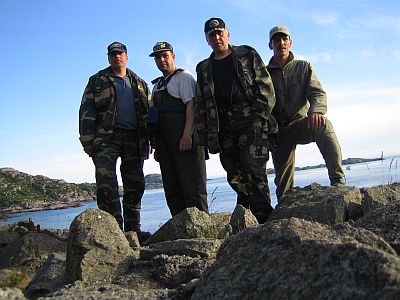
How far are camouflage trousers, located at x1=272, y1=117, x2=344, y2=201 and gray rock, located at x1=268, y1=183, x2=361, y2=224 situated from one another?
2.26ft

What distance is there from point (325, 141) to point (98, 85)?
3.32 meters

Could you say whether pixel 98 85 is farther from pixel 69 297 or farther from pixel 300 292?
pixel 300 292

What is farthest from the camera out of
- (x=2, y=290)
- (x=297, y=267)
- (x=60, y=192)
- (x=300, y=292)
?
(x=60, y=192)

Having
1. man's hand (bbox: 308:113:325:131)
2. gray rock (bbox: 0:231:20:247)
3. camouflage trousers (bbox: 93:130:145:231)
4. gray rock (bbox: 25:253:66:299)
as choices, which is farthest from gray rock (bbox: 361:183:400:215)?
gray rock (bbox: 0:231:20:247)

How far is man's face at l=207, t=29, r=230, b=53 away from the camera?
19.8 ft

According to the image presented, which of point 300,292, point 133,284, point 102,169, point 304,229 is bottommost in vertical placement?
point 133,284

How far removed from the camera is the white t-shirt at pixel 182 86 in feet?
21.3

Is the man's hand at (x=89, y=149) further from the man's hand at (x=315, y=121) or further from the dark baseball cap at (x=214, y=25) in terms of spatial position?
the man's hand at (x=315, y=121)

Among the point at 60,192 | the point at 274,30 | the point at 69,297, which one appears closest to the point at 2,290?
the point at 69,297

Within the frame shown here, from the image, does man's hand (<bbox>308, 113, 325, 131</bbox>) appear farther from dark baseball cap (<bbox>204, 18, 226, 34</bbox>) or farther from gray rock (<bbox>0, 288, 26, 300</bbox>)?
gray rock (<bbox>0, 288, 26, 300</bbox>)

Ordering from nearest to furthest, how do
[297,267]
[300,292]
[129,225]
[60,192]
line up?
[300,292]
[297,267]
[129,225]
[60,192]

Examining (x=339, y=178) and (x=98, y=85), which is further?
(x=98, y=85)

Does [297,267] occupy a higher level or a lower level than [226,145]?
lower

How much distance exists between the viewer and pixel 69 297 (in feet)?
9.08
